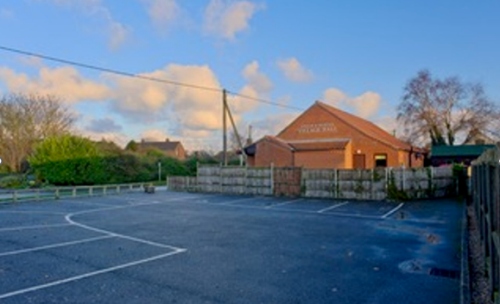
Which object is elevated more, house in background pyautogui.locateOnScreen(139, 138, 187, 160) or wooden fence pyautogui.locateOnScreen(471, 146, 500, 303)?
house in background pyautogui.locateOnScreen(139, 138, 187, 160)

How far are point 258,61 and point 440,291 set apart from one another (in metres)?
20.9

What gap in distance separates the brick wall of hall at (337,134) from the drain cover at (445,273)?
925 inches

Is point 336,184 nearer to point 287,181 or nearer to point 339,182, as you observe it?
point 339,182

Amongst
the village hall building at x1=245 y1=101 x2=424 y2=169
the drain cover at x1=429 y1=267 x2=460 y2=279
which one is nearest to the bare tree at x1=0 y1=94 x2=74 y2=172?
the village hall building at x1=245 y1=101 x2=424 y2=169

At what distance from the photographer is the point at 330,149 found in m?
29.2

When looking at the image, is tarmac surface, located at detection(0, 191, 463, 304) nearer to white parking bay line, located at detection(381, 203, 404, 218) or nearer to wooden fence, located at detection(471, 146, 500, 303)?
white parking bay line, located at detection(381, 203, 404, 218)

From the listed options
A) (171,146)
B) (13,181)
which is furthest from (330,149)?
(171,146)

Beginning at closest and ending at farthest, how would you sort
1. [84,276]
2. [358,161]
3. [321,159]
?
[84,276] < [321,159] < [358,161]

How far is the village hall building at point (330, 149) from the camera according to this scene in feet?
95.9

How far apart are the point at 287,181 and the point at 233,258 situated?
14.2 m

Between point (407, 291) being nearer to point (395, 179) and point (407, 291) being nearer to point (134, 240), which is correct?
point (134, 240)

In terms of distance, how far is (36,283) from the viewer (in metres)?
6.03

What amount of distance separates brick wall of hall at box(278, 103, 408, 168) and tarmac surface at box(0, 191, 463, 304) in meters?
15.7

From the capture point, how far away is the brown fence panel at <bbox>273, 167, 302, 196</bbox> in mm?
21125
